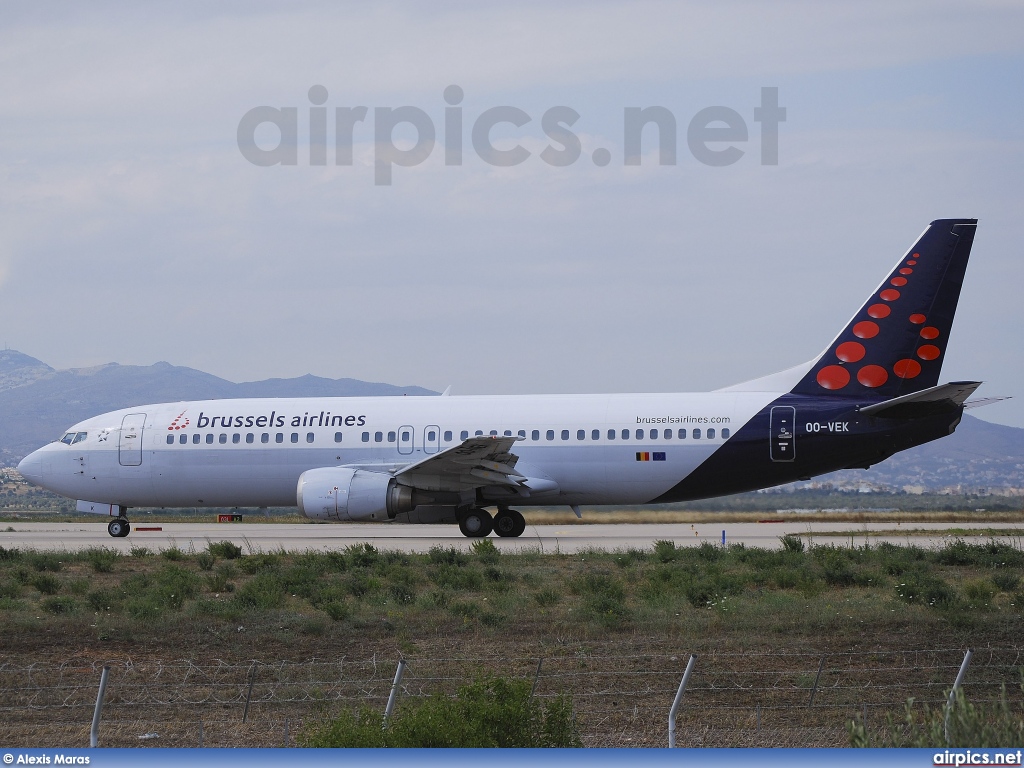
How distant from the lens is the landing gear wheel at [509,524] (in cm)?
3025

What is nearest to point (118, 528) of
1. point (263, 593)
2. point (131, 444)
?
point (131, 444)

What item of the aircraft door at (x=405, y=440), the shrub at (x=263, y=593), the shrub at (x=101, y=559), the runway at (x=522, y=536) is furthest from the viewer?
the aircraft door at (x=405, y=440)

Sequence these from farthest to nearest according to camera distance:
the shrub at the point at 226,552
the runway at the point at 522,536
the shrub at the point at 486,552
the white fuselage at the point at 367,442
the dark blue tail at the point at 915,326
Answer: the runway at the point at 522,536 < the white fuselage at the point at 367,442 < the dark blue tail at the point at 915,326 < the shrub at the point at 226,552 < the shrub at the point at 486,552

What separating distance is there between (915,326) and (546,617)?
15121 millimetres

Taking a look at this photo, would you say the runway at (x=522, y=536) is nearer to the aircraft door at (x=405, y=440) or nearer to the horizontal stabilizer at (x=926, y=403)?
the aircraft door at (x=405, y=440)

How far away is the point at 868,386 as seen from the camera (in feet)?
92.9

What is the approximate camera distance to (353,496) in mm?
28094

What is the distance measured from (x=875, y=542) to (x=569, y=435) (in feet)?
25.1

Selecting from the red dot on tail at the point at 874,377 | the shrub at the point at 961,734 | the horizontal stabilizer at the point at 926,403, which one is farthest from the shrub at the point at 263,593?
the red dot on tail at the point at 874,377

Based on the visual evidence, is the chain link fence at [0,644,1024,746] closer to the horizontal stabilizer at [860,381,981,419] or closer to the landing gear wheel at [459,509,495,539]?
the horizontal stabilizer at [860,381,981,419]

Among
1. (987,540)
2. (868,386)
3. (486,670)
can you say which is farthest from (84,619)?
(987,540)

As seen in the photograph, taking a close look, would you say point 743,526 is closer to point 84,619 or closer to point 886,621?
point 886,621

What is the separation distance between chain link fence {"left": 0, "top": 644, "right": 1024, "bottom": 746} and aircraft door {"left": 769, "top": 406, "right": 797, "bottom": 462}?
45.1 feet

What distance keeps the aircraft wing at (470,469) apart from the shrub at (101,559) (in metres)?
6.59
